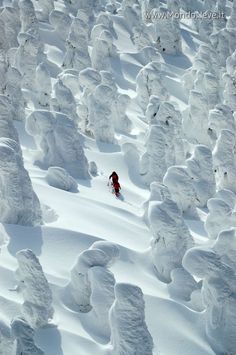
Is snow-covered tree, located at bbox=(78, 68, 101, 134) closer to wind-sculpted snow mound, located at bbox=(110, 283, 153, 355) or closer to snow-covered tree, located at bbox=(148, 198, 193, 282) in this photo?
snow-covered tree, located at bbox=(148, 198, 193, 282)

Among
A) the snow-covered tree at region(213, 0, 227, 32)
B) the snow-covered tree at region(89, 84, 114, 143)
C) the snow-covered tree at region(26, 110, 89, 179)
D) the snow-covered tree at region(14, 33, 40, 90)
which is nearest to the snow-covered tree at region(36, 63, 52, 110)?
the snow-covered tree at region(14, 33, 40, 90)

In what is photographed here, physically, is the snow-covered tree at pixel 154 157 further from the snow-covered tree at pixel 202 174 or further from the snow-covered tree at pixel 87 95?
the snow-covered tree at pixel 87 95

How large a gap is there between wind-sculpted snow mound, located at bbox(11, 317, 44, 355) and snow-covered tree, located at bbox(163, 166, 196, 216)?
646 centimetres

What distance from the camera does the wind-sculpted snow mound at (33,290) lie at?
778cm

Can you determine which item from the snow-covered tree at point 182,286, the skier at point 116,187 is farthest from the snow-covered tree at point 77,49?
the snow-covered tree at point 182,286

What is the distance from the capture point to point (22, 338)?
21.6 ft

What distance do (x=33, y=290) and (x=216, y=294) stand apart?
244 cm

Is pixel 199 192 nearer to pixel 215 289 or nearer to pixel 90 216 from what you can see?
pixel 90 216

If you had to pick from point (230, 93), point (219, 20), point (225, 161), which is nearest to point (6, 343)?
point (225, 161)

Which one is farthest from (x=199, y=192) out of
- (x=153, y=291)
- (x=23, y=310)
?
(x=23, y=310)

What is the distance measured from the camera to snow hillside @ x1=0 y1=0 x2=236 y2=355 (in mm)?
7887

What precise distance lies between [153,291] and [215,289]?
86 cm

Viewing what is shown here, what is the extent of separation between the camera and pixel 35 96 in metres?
16.8

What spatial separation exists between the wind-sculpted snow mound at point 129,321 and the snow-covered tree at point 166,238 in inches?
94.9
